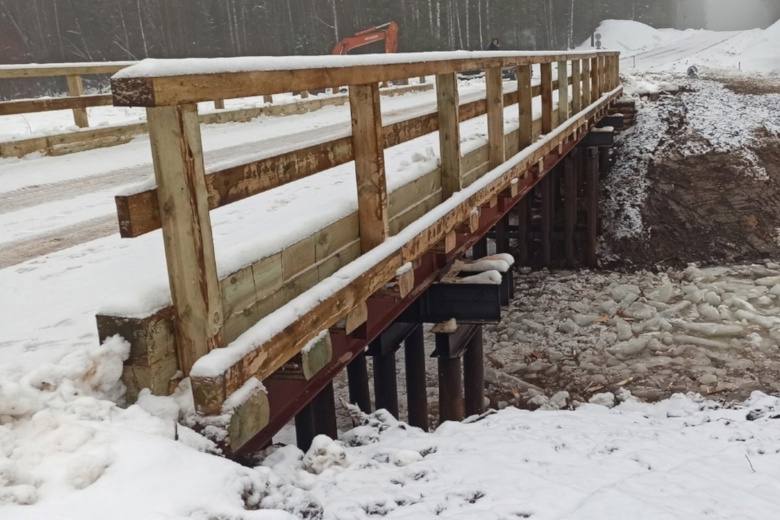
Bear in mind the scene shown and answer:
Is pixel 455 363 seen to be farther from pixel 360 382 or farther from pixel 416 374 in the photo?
pixel 360 382

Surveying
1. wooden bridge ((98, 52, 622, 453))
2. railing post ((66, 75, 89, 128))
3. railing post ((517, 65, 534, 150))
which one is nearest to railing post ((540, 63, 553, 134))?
railing post ((517, 65, 534, 150))

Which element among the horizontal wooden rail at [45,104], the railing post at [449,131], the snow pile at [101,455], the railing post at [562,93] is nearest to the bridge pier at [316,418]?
the railing post at [449,131]

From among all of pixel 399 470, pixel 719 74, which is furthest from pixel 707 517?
pixel 719 74

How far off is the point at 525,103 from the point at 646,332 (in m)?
6.03

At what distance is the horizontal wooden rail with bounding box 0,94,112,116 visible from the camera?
29.2ft

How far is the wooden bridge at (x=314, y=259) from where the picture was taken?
104 inches

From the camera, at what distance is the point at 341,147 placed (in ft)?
12.4

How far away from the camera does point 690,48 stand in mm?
43031

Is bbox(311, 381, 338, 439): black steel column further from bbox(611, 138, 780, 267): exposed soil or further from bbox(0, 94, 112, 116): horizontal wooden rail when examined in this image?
bbox(611, 138, 780, 267): exposed soil

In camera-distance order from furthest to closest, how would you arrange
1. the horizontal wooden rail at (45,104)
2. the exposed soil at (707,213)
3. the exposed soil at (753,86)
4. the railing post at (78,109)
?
1. the exposed soil at (753,86)
2. the exposed soil at (707,213)
3. the railing post at (78,109)
4. the horizontal wooden rail at (45,104)

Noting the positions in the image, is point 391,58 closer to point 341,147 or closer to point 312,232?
point 341,147

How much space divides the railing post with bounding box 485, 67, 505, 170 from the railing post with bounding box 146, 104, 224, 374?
12.6 feet

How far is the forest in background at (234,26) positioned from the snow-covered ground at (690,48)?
4964 millimetres

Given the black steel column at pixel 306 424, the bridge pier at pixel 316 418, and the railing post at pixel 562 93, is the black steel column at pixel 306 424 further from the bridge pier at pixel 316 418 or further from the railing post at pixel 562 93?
the railing post at pixel 562 93
